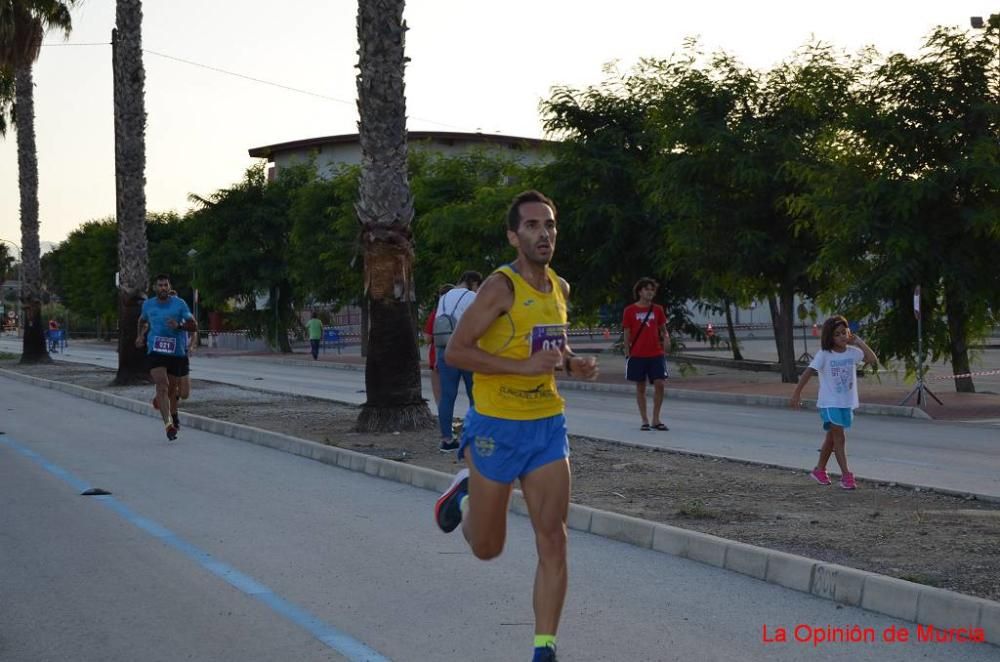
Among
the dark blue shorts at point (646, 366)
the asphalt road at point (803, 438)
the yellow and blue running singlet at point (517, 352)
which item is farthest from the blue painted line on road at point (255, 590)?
the dark blue shorts at point (646, 366)

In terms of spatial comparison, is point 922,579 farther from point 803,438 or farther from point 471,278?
point 803,438

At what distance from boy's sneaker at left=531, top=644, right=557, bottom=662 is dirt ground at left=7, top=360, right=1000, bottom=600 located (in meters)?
2.34

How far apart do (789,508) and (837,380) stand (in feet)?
5.71

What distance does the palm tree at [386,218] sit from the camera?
1605cm

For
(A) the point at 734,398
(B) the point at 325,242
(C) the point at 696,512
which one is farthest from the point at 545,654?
(B) the point at 325,242

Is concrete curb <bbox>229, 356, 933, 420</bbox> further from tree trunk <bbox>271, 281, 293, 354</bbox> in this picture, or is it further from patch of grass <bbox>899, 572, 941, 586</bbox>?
tree trunk <bbox>271, 281, 293, 354</bbox>

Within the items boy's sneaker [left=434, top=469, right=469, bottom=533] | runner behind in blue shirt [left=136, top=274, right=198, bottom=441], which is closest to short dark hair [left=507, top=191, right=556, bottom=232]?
boy's sneaker [left=434, top=469, right=469, bottom=533]

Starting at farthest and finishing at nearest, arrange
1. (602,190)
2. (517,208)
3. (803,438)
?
1. (602,190)
2. (803,438)
3. (517,208)

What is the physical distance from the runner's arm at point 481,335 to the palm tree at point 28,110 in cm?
3619

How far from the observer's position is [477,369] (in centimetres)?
552

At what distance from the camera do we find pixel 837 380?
10.9 m

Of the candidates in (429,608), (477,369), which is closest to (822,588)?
(429,608)

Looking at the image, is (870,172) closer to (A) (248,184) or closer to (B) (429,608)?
(B) (429,608)

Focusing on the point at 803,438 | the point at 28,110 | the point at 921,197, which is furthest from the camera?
the point at 28,110
